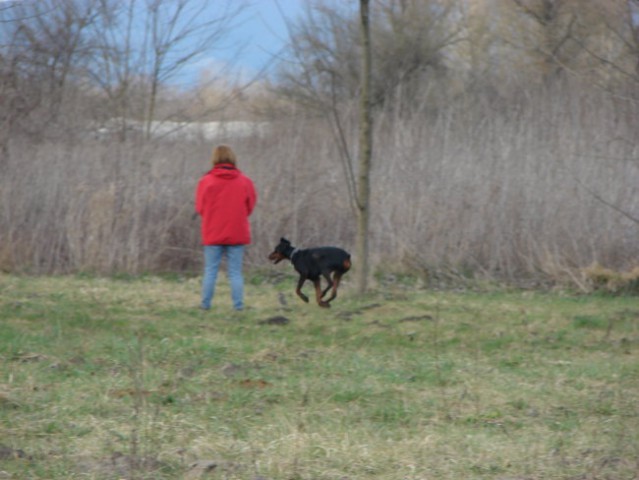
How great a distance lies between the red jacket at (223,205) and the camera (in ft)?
37.8

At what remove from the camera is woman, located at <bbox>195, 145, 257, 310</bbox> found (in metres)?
11.5

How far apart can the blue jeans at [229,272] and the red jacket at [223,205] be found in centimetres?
16

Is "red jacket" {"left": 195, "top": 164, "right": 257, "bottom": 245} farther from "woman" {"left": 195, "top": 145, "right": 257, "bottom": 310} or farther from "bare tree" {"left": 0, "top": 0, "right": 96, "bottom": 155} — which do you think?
"bare tree" {"left": 0, "top": 0, "right": 96, "bottom": 155}

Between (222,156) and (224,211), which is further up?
(222,156)

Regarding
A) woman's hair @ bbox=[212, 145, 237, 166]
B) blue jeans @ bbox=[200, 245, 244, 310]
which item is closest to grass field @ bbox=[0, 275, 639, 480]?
blue jeans @ bbox=[200, 245, 244, 310]

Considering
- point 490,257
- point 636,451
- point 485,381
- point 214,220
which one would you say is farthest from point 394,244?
point 636,451

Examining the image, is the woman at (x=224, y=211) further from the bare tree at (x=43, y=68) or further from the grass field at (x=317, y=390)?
Result: the bare tree at (x=43, y=68)

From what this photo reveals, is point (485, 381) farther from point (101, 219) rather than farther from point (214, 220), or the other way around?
point (101, 219)

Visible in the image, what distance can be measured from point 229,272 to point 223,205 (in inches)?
31.5

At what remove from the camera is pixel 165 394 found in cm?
721

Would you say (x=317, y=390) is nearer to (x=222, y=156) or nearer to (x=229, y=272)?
(x=229, y=272)

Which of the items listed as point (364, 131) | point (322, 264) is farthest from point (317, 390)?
point (364, 131)

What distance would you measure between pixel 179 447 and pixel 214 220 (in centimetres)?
584

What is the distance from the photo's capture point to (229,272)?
11.7m
